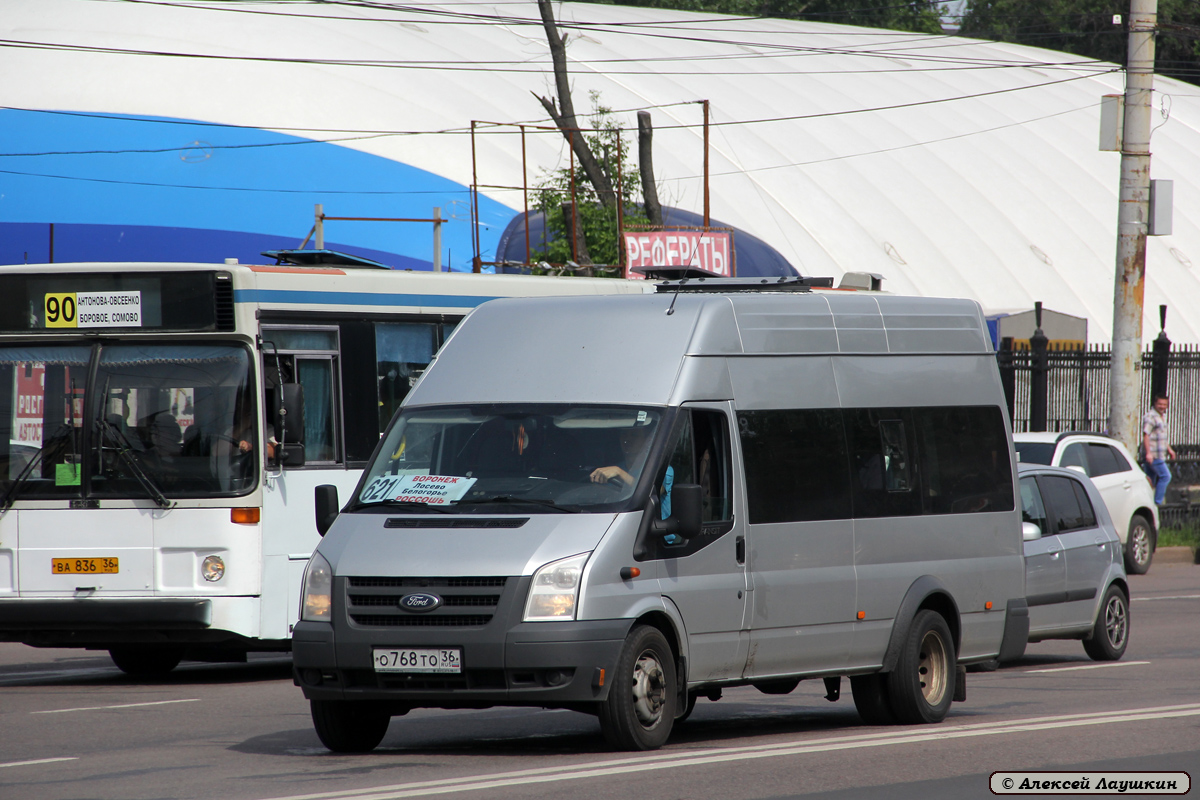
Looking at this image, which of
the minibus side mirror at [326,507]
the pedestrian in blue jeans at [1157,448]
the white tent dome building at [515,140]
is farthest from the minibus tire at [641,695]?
the white tent dome building at [515,140]

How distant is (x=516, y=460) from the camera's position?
28.7ft

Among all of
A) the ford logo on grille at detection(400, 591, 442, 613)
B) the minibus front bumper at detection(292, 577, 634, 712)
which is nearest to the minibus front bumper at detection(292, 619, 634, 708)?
the minibus front bumper at detection(292, 577, 634, 712)

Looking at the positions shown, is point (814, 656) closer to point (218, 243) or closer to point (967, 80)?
point (218, 243)

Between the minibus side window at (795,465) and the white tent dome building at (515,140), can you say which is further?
the white tent dome building at (515,140)

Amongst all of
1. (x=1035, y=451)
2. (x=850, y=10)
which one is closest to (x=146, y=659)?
(x=1035, y=451)

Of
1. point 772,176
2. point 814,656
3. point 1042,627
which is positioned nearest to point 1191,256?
point 772,176

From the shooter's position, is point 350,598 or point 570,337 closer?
point 350,598

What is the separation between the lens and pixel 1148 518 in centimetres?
2164

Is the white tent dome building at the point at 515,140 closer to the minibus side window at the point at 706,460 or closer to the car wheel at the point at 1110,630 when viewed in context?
the car wheel at the point at 1110,630

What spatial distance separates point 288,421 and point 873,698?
4724 mm

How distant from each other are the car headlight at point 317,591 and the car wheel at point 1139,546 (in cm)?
1519

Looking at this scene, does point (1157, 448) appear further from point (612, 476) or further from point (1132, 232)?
point (612, 476)

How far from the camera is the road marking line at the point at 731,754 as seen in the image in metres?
7.33

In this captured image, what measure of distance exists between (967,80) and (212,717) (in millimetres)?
46000
